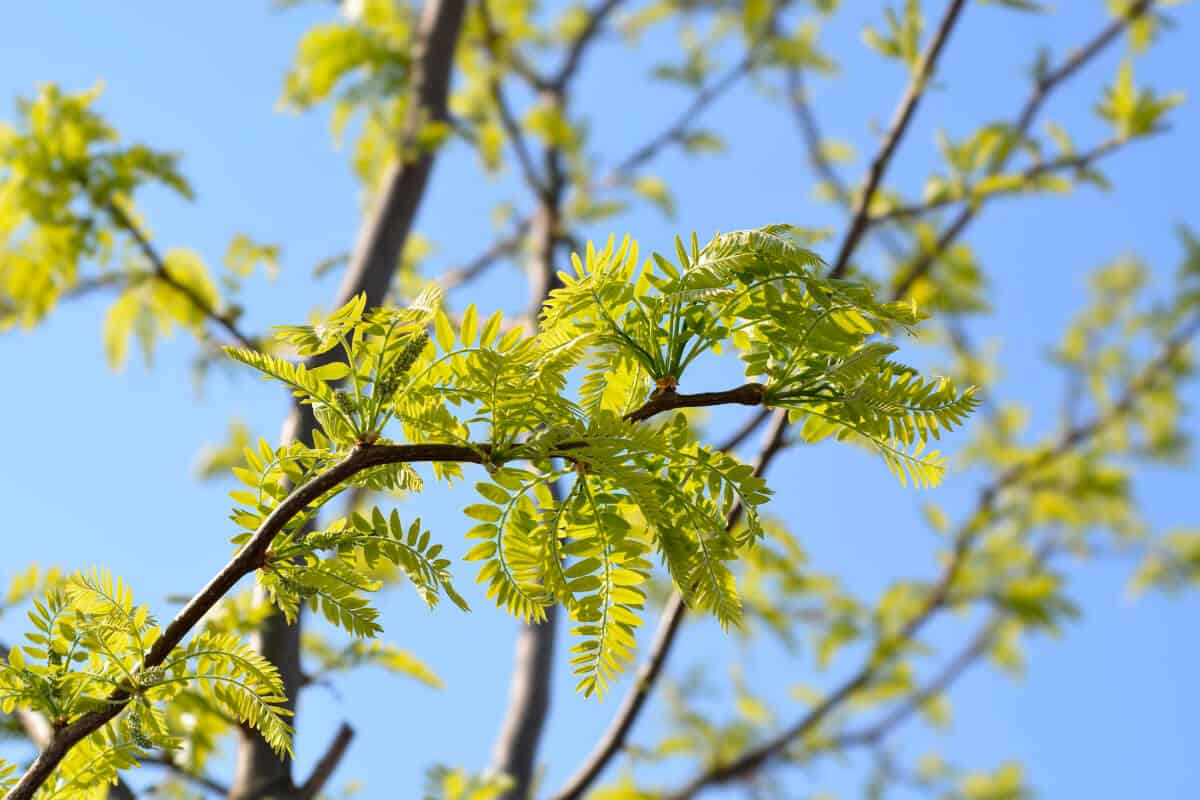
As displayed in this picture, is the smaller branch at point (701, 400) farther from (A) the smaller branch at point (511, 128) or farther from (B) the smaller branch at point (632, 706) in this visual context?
(A) the smaller branch at point (511, 128)

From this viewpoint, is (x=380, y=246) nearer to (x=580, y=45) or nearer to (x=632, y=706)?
(x=632, y=706)

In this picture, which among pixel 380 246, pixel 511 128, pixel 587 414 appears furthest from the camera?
pixel 511 128

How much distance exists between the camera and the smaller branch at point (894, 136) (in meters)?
2.11

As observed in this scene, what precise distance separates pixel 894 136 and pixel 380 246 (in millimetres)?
1128

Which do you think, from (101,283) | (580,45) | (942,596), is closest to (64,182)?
(101,283)

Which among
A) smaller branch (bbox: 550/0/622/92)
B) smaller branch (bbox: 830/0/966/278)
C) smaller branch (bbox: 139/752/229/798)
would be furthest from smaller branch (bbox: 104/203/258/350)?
smaller branch (bbox: 550/0/622/92)

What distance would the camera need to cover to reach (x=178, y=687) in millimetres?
841

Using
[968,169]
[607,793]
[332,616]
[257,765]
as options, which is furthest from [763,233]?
[607,793]

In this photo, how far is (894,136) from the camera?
217 cm

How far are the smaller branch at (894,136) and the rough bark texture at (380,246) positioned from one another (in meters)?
0.97

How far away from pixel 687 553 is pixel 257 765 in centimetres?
130

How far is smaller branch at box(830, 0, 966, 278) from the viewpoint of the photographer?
6.92 feet

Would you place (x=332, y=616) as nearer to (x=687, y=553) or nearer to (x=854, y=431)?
(x=687, y=553)

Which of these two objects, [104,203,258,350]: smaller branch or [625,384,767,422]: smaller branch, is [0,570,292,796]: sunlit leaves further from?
[104,203,258,350]: smaller branch
